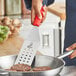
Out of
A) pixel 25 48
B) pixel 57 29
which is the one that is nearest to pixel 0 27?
pixel 57 29

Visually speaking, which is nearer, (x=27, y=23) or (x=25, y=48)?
(x=25, y=48)

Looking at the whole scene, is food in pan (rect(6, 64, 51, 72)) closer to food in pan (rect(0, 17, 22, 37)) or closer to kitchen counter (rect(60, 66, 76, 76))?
kitchen counter (rect(60, 66, 76, 76))

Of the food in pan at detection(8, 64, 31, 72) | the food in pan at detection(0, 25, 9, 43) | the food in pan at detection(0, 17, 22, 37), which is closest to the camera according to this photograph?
the food in pan at detection(8, 64, 31, 72)

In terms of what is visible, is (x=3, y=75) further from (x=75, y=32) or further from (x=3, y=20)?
(x=3, y=20)

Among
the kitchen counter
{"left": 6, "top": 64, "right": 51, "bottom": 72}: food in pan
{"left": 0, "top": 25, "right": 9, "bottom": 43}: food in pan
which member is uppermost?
{"left": 6, "top": 64, "right": 51, "bottom": 72}: food in pan

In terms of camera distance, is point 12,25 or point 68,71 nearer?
point 68,71

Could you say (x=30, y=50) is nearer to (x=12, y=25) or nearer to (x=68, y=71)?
(x=68, y=71)

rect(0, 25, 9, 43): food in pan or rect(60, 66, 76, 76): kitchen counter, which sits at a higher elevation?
rect(60, 66, 76, 76): kitchen counter

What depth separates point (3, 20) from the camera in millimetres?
2154

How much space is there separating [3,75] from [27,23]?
1.64m

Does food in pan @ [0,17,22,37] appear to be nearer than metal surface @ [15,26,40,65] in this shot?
No

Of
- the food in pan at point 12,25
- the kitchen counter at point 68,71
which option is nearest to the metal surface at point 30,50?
the kitchen counter at point 68,71

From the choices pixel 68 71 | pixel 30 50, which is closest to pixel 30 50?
pixel 30 50

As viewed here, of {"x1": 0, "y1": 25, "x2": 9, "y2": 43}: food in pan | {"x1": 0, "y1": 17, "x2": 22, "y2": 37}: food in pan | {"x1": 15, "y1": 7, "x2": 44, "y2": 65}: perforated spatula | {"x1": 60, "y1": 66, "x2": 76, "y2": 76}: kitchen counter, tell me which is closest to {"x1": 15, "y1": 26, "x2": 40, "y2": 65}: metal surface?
{"x1": 15, "y1": 7, "x2": 44, "y2": 65}: perforated spatula
